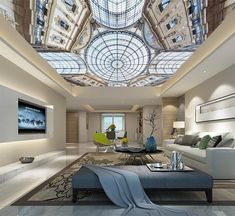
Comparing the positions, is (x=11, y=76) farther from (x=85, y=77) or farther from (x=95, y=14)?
(x=85, y=77)

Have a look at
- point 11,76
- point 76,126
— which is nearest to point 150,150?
point 11,76

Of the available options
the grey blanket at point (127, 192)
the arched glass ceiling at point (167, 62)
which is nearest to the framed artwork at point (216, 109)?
the arched glass ceiling at point (167, 62)

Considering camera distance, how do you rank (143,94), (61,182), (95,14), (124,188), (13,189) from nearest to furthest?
(124,188) < (13,189) < (61,182) < (95,14) < (143,94)

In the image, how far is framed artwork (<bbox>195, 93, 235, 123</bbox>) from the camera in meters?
6.18

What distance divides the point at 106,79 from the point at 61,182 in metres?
9.18

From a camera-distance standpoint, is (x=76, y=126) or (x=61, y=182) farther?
(x=76, y=126)

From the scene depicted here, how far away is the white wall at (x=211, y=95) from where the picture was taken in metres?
6.27

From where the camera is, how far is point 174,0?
6219 millimetres

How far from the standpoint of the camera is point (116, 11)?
7.63m

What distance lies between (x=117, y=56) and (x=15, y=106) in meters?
6.54

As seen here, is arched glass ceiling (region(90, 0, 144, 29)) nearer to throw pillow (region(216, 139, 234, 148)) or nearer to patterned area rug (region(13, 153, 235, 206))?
throw pillow (region(216, 139, 234, 148))

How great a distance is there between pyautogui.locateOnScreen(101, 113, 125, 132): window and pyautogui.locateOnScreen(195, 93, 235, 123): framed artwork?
14.1m

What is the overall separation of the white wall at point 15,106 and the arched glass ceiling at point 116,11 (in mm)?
2682

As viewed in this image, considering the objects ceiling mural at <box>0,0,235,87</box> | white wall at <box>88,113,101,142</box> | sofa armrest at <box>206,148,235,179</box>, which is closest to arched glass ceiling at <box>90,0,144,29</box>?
ceiling mural at <box>0,0,235,87</box>
